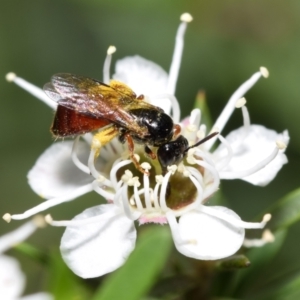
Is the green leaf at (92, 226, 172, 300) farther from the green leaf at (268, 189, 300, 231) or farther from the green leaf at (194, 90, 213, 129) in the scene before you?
the green leaf at (194, 90, 213, 129)

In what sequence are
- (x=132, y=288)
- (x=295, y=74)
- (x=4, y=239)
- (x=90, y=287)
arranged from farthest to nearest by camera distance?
(x=295, y=74) < (x=90, y=287) < (x=4, y=239) < (x=132, y=288)

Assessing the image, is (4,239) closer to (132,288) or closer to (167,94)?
(132,288)

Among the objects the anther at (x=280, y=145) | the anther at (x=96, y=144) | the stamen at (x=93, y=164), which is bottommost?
the stamen at (x=93, y=164)

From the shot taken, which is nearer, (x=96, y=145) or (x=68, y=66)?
(x=96, y=145)

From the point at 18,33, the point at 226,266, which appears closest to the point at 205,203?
the point at 226,266

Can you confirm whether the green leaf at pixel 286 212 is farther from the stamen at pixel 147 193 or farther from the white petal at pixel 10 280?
the white petal at pixel 10 280

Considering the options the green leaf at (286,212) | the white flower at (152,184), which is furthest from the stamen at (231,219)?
the green leaf at (286,212)

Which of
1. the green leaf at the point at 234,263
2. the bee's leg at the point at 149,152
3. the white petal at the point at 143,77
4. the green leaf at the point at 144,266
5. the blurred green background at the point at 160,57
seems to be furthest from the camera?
the blurred green background at the point at 160,57

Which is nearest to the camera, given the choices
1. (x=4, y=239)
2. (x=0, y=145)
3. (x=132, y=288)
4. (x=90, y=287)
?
(x=132, y=288)
